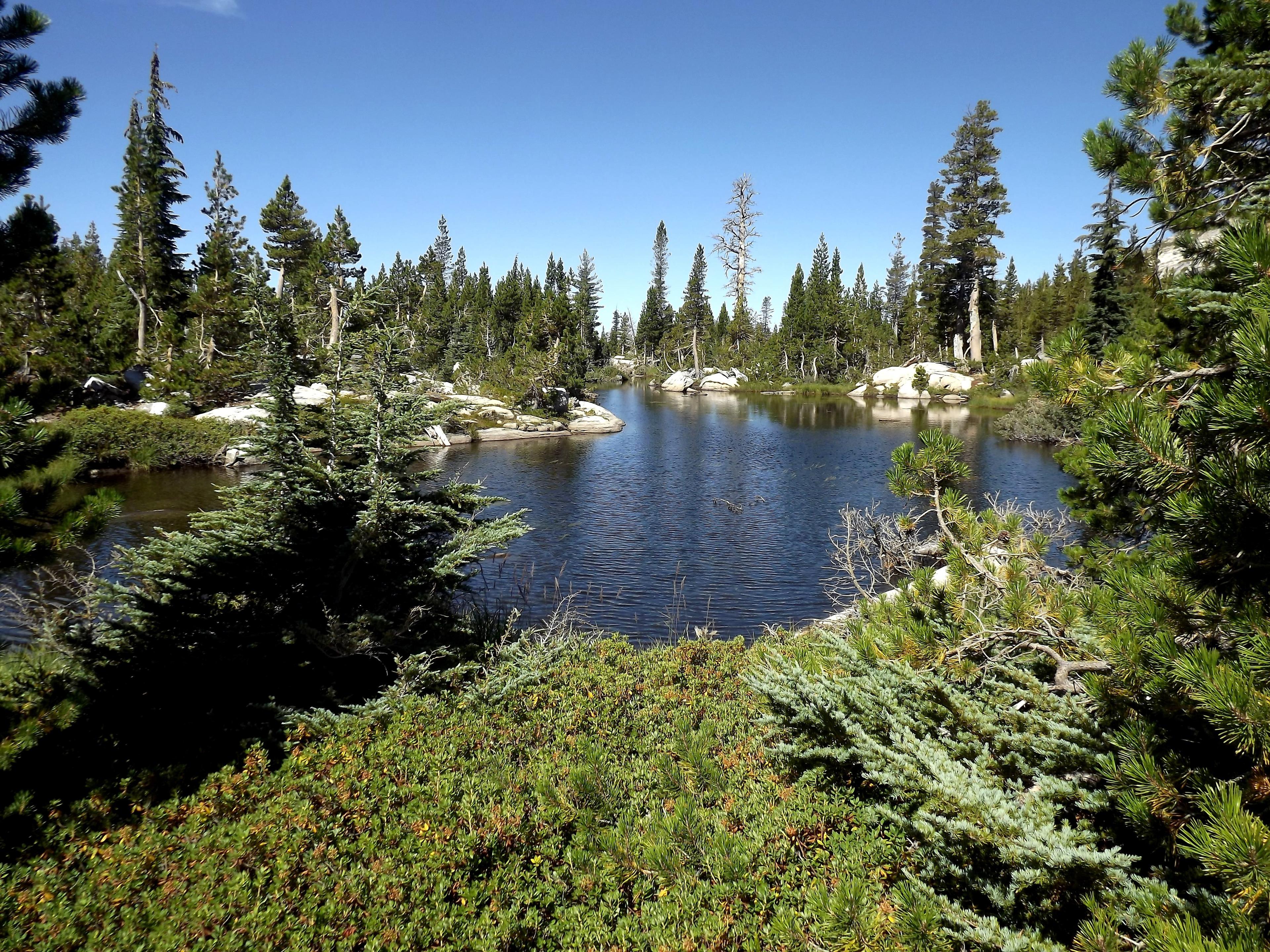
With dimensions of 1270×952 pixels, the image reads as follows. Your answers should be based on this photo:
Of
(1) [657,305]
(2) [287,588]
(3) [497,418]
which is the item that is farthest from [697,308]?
(2) [287,588]

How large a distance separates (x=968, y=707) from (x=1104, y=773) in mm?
1116

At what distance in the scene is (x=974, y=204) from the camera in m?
60.1

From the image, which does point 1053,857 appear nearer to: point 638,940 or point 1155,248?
point 638,940

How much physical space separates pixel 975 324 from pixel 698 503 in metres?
49.6

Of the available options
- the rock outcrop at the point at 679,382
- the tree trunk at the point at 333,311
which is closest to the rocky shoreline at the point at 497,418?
the tree trunk at the point at 333,311

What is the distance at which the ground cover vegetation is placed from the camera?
9.40 ft

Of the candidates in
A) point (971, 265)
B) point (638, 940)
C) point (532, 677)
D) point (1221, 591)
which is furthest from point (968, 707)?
point (971, 265)

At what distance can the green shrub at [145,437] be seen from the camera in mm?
25750

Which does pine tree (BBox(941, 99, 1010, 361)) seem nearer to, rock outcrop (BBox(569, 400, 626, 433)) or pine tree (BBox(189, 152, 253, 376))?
rock outcrop (BBox(569, 400, 626, 433))

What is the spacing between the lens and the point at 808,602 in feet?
50.0

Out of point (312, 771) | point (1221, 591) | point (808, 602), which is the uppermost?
point (1221, 591)

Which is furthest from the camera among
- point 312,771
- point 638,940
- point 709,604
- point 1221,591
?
point 709,604

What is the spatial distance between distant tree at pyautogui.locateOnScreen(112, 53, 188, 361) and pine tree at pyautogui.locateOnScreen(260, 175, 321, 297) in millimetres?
7934

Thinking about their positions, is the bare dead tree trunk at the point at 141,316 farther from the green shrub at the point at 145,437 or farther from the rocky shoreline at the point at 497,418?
the green shrub at the point at 145,437
